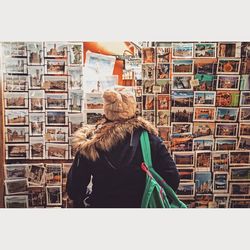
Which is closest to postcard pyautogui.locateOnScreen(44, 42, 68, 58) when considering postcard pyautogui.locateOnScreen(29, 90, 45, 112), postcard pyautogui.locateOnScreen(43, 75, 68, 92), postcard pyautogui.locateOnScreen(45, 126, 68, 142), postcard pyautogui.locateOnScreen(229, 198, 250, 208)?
postcard pyautogui.locateOnScreen(43, 75, 68, 92)

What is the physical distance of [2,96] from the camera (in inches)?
92.7

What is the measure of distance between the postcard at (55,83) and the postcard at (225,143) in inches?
41.8

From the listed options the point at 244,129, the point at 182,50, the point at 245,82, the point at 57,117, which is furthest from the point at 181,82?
the point at 57,117

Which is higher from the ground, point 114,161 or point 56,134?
point 56,134

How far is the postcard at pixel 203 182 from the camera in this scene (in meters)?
2.46

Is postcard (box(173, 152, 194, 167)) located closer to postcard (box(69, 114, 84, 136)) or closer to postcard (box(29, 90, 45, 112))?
postcard (box(69, 114, 84, 136))

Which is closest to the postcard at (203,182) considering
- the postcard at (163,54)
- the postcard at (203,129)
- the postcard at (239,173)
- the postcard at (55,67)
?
the postcard at (239,173)

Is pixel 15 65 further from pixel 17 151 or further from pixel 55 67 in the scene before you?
pixel 17 151

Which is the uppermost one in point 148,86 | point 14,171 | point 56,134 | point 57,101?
point 148,86

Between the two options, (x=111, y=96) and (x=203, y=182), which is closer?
(x=111, y=96)

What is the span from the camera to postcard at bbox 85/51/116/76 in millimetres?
2340

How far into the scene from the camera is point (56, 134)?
242cm

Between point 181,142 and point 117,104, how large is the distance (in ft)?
1.63

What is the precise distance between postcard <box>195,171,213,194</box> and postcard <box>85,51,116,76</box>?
90cm
